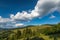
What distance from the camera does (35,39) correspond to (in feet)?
417

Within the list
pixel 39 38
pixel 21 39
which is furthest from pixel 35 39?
pixel 21 39

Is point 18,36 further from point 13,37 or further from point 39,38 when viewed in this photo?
point 39,38

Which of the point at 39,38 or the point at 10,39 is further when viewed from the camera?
the point at 39,38

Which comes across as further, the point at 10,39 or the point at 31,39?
the point at 31,39

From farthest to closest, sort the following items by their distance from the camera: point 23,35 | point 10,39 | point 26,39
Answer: point 23,35, point 26,39, point 10,39

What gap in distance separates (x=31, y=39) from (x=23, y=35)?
868cm

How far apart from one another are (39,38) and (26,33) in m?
12.4

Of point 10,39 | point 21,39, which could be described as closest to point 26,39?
point 21,39

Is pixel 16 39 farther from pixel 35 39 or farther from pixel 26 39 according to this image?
pixel 35 39

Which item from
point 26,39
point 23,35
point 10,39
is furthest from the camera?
point 23,35

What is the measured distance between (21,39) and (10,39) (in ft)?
42.3

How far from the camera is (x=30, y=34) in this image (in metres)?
130

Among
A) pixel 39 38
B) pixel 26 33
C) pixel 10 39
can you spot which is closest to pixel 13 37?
pixel 10 39

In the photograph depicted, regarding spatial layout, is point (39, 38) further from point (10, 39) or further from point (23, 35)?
point (10, 39)
